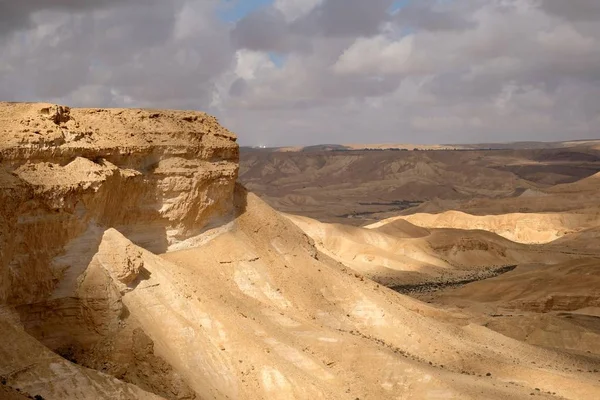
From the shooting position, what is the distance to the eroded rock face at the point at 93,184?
12797 millimetres

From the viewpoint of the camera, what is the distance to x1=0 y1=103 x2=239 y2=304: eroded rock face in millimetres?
12797

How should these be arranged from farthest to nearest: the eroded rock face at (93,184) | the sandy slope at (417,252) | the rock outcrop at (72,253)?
the sandy slope at (417,252) → the eroded rock face at (93,184) → the rock outcrop at (72,253)

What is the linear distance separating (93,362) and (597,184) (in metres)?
83.8

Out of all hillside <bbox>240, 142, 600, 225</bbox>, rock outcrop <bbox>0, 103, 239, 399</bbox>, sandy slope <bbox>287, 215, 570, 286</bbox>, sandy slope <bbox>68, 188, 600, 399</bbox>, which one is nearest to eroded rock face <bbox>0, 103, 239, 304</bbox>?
rock outcrop <bbox>0, 103, 239, 399</bbox>

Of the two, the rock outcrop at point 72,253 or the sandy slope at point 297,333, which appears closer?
the rock outcrop at point 72,253

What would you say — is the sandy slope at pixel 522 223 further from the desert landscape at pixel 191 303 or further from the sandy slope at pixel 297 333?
the sandy slope at pixel 297 333

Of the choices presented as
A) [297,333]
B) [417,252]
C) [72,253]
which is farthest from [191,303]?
[417,252]

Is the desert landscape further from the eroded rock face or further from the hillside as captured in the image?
the hillside

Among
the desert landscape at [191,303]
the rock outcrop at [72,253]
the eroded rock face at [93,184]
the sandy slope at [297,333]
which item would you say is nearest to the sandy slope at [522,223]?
the desert landscape at [191,303]

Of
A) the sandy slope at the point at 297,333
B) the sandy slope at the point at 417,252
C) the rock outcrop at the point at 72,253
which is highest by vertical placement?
the rock outcrop at the point at 72,253

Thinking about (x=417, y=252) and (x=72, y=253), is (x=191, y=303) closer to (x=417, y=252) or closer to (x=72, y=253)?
(x=72, y=253)

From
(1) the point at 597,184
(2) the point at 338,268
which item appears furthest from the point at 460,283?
(1) the point at 597,184

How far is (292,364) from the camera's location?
15.9 metres

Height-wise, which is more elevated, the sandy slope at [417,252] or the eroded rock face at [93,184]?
the eroded rock face at [93,184]
